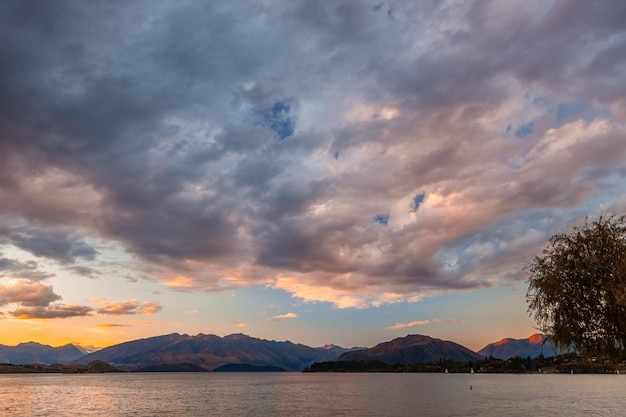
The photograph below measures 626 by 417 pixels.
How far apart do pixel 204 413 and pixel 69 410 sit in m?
43.1

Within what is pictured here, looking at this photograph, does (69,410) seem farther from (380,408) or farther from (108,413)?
(380,408)

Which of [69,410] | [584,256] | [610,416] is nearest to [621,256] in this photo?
[584,256]

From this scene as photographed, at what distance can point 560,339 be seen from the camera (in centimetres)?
4325

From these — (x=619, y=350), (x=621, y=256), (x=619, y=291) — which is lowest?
(x=619, y=350)

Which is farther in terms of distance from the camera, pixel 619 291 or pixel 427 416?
pixel 427 416

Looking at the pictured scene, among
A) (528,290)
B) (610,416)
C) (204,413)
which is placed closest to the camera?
(528,290)

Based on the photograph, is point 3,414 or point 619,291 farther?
point 3,414

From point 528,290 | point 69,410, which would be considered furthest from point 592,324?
point 69,410

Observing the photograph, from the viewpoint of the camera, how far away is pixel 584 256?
41.5 meters

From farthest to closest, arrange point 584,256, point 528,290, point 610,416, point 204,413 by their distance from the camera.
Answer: point 204,413
point 610,416
point 528,290
point 584,256

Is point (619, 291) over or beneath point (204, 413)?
over

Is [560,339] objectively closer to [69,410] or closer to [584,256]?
[584,256]

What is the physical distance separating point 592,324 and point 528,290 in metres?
5.98

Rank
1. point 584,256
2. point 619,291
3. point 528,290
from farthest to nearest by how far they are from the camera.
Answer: point 528,290 → point 584,256 → point 619,291
